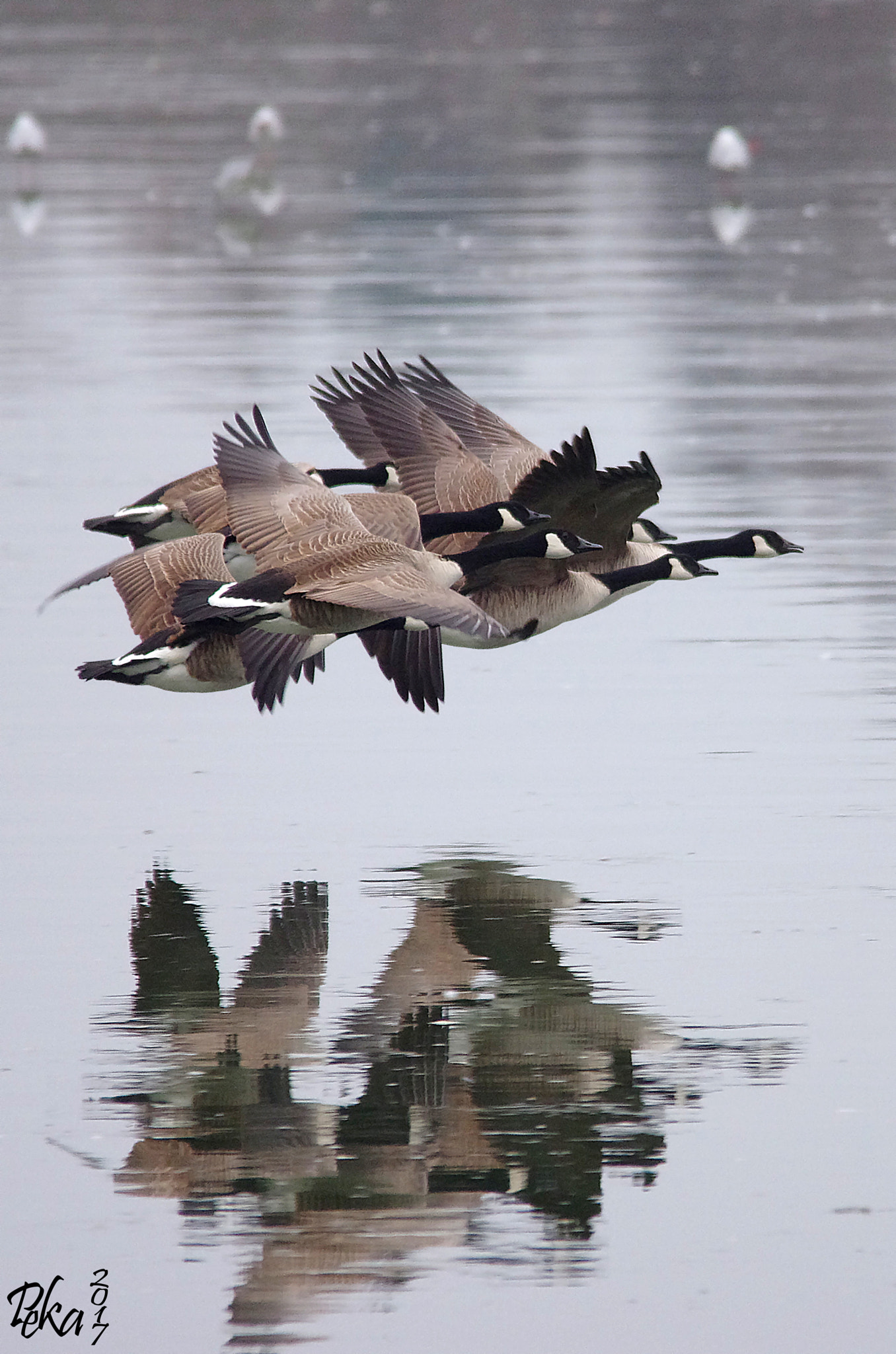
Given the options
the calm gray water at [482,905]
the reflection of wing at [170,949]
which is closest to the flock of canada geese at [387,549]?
the calm gray water at [482,905]

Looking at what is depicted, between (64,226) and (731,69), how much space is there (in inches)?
A: 797

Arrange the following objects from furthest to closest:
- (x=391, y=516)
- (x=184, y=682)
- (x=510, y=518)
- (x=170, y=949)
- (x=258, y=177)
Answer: (x=258, y=177)
(x=510, y=518)
(x=391, y=516)
(x=184, y=682)
(x=170, y=949)

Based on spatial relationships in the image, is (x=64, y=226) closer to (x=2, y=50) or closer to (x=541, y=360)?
(x=541, y=360)

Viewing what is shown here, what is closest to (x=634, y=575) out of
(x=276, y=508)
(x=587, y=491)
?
(x=587, y=491)

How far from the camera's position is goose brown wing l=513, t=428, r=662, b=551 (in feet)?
30.9

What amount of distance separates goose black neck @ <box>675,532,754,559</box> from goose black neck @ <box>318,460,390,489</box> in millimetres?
1297

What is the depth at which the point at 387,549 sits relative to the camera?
8352 mm

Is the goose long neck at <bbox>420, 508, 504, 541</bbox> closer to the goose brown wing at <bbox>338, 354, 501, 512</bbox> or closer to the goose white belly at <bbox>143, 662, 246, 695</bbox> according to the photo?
the goose brown wing at <bbox>338, 354, 501, 512</bbox>

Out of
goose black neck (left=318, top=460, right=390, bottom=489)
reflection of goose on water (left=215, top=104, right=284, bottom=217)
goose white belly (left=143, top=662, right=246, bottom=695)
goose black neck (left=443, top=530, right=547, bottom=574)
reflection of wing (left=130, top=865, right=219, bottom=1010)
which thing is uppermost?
reflection of goose on water (left=215, top=104, right=284, bottom=217)

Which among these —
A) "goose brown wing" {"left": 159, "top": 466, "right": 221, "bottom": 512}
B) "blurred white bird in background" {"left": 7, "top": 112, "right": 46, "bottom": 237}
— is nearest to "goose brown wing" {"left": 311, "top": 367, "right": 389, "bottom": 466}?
"goose brown wing" {"left": 159, "top": 466, "right": 221, "bottom": 512}

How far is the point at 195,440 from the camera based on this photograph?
604 inches

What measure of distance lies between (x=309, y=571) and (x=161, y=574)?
1.17m

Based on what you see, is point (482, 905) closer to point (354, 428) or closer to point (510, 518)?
point (510, 518)

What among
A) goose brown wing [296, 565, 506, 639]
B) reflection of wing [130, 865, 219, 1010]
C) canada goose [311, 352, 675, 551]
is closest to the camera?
reflection of wing [130, 865, 219, 1010]
